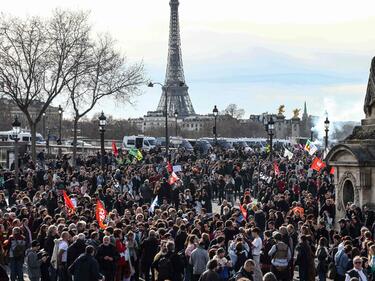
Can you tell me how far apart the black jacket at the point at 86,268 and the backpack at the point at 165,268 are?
1.23 meters

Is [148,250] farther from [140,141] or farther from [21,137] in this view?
[21,137]

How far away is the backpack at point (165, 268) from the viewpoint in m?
14.9

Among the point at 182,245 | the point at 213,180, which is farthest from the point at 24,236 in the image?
the point at 213,180

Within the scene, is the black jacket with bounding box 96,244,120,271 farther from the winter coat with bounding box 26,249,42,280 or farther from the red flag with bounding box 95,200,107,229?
the red flag with bounding box 95,200,107,229

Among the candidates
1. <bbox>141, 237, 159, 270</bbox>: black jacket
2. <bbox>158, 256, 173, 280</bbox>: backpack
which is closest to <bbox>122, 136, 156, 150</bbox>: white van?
<bbox>141, 237, 159, 270</bbox>: black jacket

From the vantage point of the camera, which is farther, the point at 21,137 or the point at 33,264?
the point at 21,137

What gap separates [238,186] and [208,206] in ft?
24.4

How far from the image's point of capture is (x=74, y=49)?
52688 millimetres

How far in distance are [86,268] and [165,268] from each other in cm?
154

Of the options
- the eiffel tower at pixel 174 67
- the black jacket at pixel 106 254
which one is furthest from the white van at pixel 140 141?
the eiffel tower at pixel 174 67

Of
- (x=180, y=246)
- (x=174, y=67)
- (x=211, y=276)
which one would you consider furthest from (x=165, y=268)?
(x=174, y=67)

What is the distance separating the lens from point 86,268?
563 inches

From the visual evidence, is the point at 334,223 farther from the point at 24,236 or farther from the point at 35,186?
the point at 35,186

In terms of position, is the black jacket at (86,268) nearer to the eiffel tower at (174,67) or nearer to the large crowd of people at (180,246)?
the large crowd of people at (180,246)
